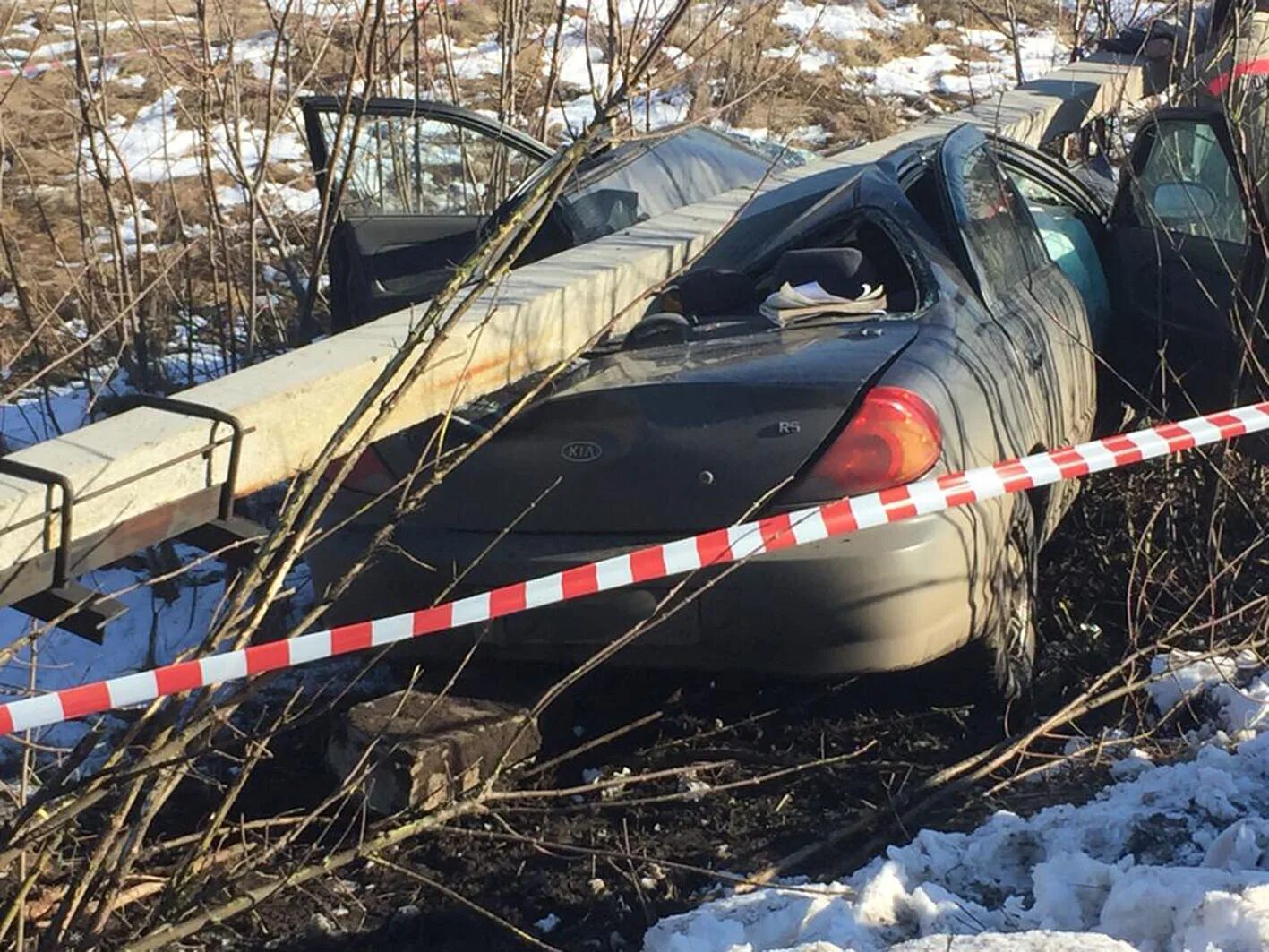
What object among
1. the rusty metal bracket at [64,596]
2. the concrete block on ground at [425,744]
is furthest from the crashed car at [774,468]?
the rusty metal bracket at [64,596]

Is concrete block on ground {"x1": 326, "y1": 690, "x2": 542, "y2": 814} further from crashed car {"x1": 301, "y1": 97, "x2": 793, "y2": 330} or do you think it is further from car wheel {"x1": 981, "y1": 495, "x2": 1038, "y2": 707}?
crashed car {"x1": 301, "y1": 97, "x2": 793, "y2": 330}

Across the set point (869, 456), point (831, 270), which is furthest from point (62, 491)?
point (831, 270)

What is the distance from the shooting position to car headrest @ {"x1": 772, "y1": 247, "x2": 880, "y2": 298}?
4262 millimetres

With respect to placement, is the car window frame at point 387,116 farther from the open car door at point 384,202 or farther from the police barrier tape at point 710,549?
the police barrier tape at point 710,549

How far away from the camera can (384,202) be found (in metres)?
5.88

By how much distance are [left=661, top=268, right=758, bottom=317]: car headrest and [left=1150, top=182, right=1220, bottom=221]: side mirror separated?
6.21 ft

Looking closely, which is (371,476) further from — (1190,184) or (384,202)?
(1190,184)

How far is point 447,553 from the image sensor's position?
12.5 feet

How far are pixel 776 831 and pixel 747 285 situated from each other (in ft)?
5.33

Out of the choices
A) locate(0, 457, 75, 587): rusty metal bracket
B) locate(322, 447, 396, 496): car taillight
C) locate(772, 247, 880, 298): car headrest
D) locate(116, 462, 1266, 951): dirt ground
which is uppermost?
locate(0, 457, 75, 587): rusty metal bracket

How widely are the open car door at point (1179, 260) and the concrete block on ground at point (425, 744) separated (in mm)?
2316

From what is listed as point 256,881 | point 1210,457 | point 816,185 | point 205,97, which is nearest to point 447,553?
point 256,881

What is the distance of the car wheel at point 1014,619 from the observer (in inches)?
156

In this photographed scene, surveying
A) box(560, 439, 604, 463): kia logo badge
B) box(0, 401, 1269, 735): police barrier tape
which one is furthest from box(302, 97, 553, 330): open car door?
box(0, 401, 1269, 735): police barrier tape
